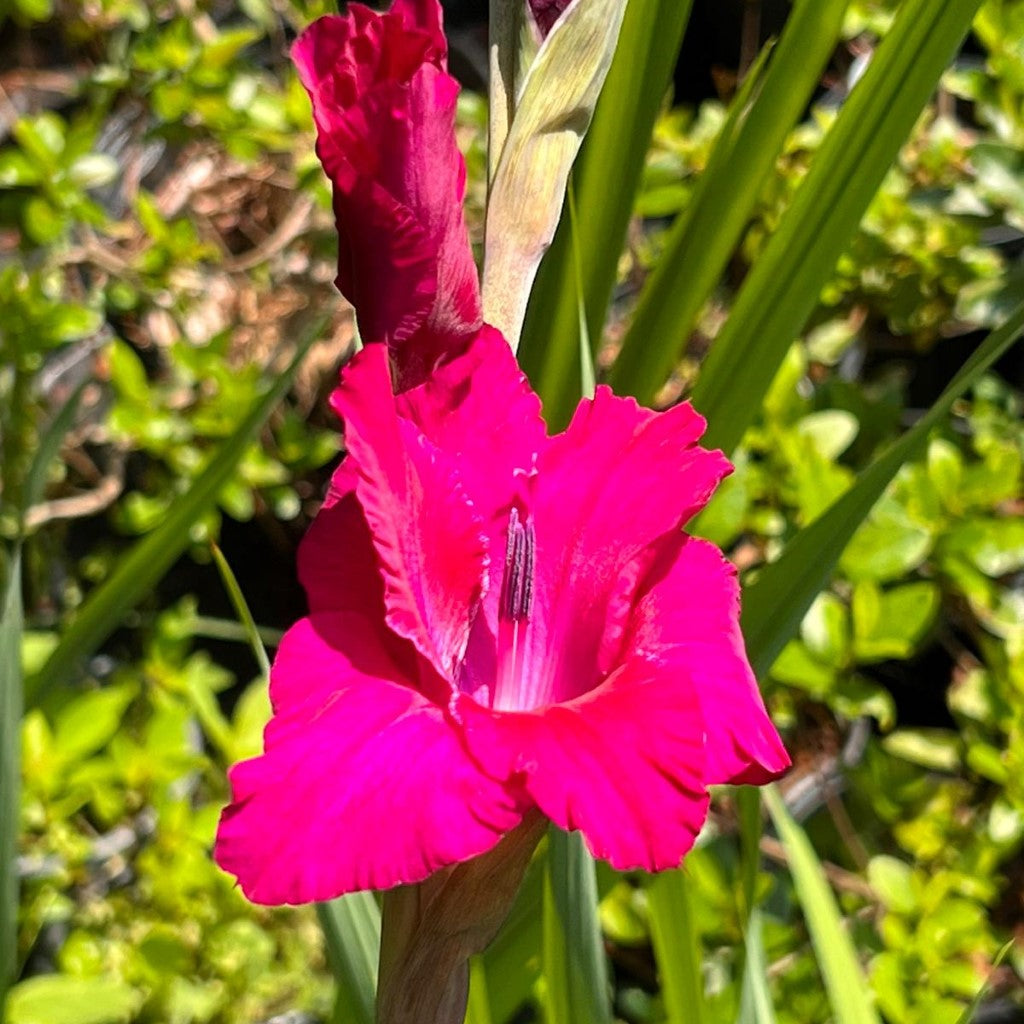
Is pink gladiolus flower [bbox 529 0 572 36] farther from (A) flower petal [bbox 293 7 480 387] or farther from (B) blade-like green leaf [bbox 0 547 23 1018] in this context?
(B) blade-like green leaf [bbox 0 547 23 1018]

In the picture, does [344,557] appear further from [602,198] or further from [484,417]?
[602,198]

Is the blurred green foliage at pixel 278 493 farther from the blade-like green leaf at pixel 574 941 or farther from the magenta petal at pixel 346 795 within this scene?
the magenta petal at pixel 346 795

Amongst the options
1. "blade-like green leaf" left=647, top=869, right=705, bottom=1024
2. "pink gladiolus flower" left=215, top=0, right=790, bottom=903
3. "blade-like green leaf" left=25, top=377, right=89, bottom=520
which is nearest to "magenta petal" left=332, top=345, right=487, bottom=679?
"pink gladiolus flower" left=215, top=0, right=790, bottom=903

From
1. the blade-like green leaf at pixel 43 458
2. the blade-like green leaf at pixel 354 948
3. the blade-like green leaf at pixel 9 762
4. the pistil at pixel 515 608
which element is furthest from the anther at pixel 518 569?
the blade-like green leaf at pixel 43 458

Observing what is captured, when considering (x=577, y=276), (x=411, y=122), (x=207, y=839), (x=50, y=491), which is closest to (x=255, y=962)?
(x=207, y=839)

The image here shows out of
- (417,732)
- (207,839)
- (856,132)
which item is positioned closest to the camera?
(417,732)

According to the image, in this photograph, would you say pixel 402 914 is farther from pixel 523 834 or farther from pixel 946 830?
pixel 946 830
